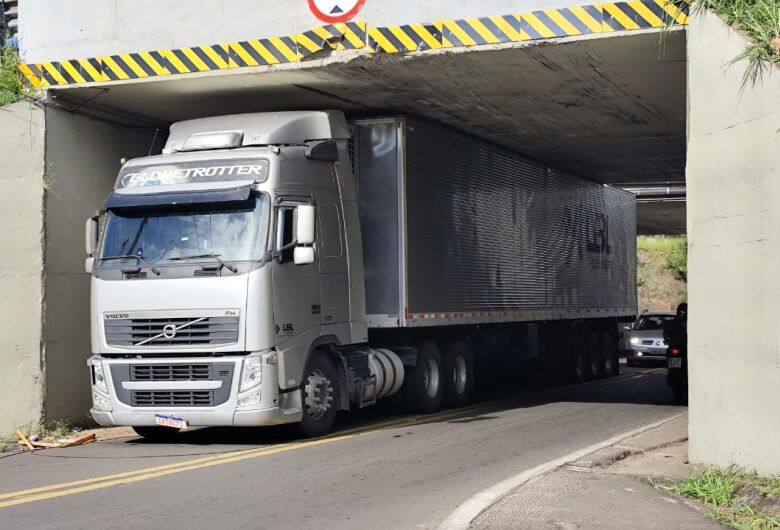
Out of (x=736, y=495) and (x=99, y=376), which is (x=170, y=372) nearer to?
(x=99, y=376)

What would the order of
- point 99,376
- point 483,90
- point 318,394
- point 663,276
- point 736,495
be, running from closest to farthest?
point 736,495, point 99,376, point 318,394, point 483,90, point 663,276

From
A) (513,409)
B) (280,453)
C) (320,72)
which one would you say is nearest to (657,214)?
(513,409)

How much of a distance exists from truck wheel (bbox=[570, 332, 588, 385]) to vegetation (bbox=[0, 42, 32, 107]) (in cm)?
1276

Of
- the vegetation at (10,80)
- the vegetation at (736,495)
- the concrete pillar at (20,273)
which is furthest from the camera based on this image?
the vegetation at (10,80)

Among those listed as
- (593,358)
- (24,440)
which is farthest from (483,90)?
(593,358)

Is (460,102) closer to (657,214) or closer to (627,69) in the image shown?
(627,69)

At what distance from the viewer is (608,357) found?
82.8 ft

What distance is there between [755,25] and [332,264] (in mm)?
5946

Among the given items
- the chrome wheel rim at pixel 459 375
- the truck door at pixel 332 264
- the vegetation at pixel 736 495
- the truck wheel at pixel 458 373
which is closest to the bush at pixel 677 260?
the truck wheel at pixel 458 373

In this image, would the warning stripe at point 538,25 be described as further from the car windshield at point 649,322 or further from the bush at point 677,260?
the bush at point 677,260

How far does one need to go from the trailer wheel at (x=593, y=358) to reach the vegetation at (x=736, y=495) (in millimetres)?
14686

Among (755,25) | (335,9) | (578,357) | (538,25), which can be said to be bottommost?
(578,357)

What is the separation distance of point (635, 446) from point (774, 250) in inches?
133

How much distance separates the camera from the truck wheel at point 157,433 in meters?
13.2
